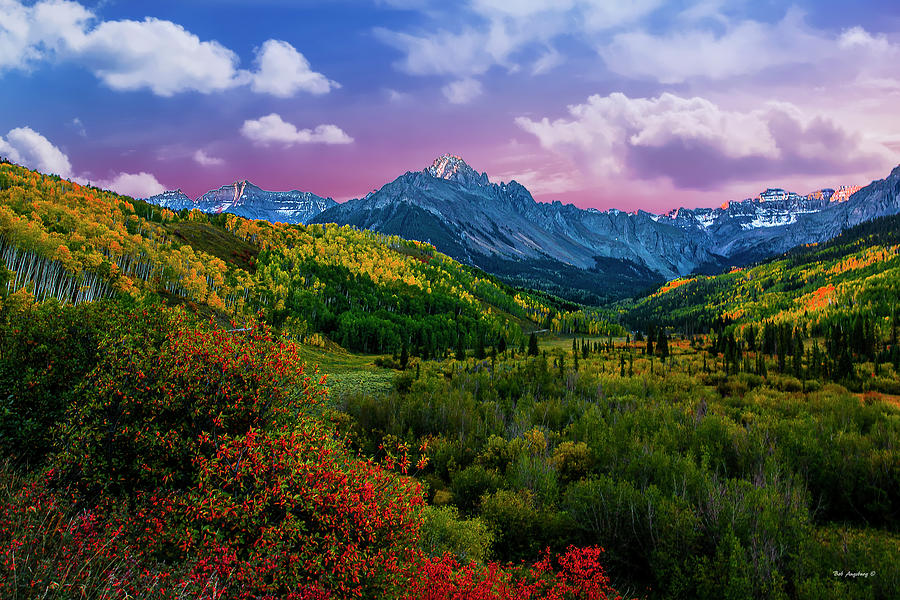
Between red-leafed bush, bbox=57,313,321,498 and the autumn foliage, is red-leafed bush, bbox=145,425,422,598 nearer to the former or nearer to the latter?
the autumn foliage

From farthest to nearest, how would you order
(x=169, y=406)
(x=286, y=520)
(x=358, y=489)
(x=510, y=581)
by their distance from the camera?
1. (x=510, y=581)
2. (x=169, y=406)
3. (x=358, y=489)
4. (x=286, y=520)

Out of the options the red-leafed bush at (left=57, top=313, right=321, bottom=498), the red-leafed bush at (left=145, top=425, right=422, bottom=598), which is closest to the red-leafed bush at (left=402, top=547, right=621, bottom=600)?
the red-leafed bush at (left=145, top=425, right=422, bottom=598)

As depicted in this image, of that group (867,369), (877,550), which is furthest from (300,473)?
(867,369)

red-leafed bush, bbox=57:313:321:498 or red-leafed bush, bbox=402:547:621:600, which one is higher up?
red-leafed bush, bbox=57:313:321:498

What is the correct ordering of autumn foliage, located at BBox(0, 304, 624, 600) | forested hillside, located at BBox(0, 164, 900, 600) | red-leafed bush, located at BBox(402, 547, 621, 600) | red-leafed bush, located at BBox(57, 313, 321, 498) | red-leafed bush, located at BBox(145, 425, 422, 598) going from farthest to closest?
red-leafed bush, located at BBox(402, 547, 621, 600) → red-leafed bush, located at BBox(57, 313, 321, 498) → forested hillside, located at BBox(0, 164, 900, 600) → red-leafed bush, located at BBox(145, 425, 422, 598) → autumn foliage, located at BBox(0, 304, 624, 600)

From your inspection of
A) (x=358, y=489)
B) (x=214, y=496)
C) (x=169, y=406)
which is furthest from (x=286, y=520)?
(x=169, y=406)

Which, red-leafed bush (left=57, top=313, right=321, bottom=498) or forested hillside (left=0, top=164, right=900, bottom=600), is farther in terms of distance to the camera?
red-leafed bush (left=57, top=313, right=321, bottom=498)

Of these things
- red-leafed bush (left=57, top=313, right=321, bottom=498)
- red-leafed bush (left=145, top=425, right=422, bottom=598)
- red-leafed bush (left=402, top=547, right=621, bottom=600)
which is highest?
red-leafed bush (left=57, top=313, right=321, bottom=498)

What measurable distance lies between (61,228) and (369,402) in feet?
447

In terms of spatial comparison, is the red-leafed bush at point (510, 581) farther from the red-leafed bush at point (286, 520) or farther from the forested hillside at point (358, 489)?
the red-leafed bush at point (286, 520)

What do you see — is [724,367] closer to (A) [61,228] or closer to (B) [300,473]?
(B) [300,473]

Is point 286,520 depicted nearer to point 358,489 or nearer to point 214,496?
point 214,496

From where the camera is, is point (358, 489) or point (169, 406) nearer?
point (358, 489)

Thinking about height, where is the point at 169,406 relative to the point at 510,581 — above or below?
above
